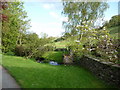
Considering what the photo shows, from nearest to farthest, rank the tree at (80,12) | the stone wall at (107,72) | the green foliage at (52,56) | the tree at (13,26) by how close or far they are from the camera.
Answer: the stone wall at (107,72)
the tree at (80,12)
the green foliage at (52,56)
the tree at (13,26)

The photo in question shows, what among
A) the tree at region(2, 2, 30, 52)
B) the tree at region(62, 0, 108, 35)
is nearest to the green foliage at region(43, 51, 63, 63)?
the tree at region(62, 0, 108, 35)

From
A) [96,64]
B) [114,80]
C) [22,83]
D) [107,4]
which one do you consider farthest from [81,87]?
[107,4]

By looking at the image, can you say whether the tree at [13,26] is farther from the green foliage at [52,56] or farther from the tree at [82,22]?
the tree at [82,22]

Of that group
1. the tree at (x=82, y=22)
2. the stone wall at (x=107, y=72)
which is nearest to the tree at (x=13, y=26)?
the tree at (x=82, y=22)

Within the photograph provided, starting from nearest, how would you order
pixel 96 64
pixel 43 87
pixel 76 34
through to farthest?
pixel 43 87 < pixel 96 64 < pixel 76 34

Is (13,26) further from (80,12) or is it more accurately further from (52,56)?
(80,12)

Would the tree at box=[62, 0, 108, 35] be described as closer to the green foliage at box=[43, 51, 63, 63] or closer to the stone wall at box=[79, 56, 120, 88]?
the green foliage at box=[43, 51, 63, 63]

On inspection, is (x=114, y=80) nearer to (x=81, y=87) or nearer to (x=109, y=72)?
(x=109, y=72)

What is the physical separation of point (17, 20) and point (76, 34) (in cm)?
1057

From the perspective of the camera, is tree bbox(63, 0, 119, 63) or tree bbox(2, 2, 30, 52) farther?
tree bbox(2, 2, 30, 52)

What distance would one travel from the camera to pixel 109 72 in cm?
455

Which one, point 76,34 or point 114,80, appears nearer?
point 114,80

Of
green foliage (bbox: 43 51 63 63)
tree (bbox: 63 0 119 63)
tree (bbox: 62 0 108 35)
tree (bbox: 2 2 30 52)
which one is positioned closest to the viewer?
tree (bbox: 63 0 119 63)

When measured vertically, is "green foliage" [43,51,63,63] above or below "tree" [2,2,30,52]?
below
